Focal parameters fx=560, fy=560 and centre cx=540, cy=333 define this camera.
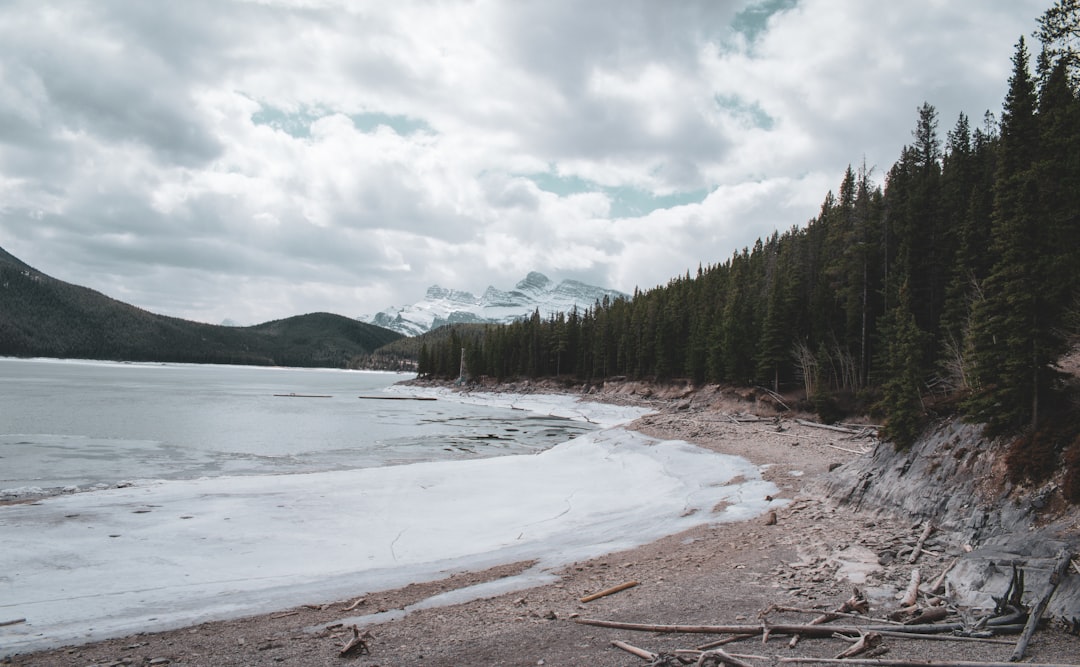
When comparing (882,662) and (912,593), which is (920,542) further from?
(882,662)

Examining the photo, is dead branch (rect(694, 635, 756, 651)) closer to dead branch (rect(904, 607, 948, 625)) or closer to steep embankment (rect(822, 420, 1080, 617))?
dead branch (rect(904, 607, 948, 625))

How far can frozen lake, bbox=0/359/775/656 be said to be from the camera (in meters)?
10.3

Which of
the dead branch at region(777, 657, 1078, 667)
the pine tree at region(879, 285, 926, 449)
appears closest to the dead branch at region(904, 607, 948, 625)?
the dead branch at region(777, 657, 1078, 667)

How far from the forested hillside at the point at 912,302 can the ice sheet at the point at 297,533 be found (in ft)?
23.2

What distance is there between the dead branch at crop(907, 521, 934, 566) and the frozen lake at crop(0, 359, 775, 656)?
465 centimetres

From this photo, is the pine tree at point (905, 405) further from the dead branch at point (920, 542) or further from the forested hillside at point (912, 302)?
the dead branch at point (920, 542)

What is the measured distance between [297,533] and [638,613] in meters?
9.85

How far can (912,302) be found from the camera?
40.4 metres

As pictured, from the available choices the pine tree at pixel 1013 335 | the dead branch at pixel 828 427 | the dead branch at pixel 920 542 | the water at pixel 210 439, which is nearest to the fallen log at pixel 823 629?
the dead branch at pixel 920 542

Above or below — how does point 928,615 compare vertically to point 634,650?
above

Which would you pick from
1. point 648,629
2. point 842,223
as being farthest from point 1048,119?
point 842,223

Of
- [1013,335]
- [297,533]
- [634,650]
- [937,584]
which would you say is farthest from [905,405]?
[297,533]

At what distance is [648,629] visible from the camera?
25.0ft

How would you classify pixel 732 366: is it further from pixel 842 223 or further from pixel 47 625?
pixel 47 625
